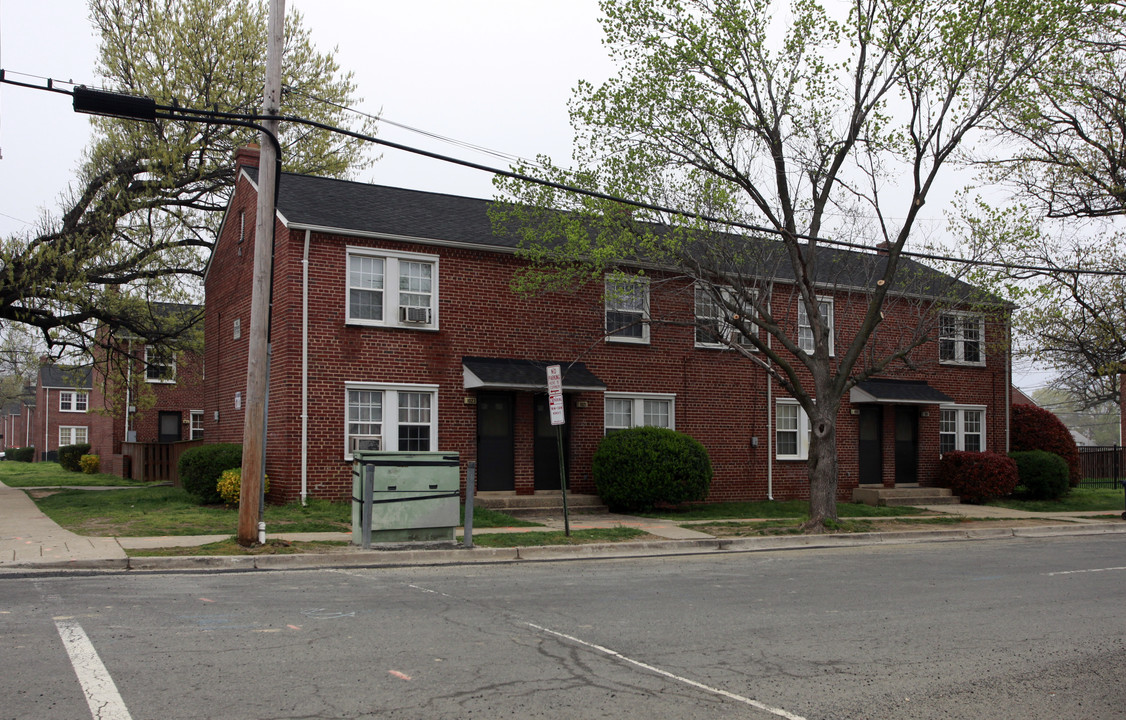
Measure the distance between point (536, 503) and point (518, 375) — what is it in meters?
2.71

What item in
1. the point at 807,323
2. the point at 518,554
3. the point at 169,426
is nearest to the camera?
the point at 518,554

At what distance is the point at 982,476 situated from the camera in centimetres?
2470

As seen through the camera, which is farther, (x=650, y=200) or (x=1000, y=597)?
(x=650, y=200)

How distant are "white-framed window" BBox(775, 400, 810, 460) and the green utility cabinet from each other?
12.3 metres

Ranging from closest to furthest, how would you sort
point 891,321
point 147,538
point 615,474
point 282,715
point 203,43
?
1. point 282,715
2. point 147,538
3. point 615,474
4. point 891,321
5. point 203,43

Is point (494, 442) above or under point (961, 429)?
under

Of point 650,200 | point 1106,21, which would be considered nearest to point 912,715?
point 650,200

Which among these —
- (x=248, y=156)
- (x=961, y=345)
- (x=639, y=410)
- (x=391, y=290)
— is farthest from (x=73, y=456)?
(x=961, y=345)

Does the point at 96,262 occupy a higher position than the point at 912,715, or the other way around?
the point at 96,262

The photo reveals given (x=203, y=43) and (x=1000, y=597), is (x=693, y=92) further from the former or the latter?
(x=203, y=43)

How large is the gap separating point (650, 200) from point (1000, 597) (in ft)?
32.4

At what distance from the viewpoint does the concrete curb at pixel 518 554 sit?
1171 cm

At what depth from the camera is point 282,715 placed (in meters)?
5.43

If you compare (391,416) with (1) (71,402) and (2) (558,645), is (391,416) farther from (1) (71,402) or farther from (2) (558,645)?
(1) (71,402)
